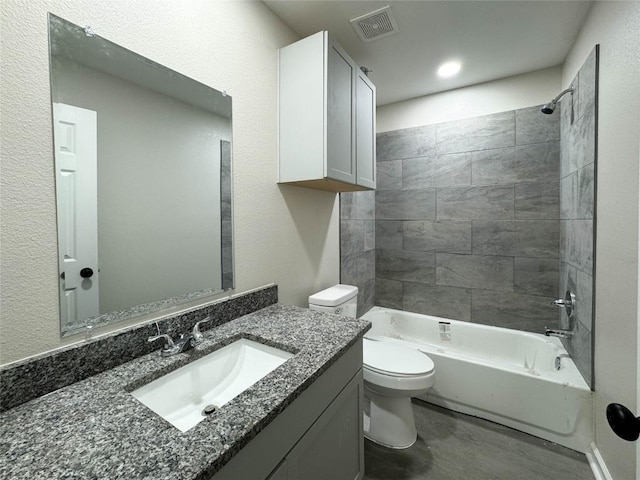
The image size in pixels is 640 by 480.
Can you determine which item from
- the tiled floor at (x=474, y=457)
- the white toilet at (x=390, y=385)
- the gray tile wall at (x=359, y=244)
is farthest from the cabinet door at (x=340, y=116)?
the tiled floor at (x=474, y=457)

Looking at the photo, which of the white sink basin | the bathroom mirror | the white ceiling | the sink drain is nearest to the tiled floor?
the white sink basin

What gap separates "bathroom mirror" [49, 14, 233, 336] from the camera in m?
0.85

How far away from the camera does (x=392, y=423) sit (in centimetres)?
172

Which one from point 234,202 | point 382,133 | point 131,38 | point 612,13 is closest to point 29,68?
point 131,38

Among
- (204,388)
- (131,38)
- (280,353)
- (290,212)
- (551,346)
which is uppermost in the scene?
(131,38)

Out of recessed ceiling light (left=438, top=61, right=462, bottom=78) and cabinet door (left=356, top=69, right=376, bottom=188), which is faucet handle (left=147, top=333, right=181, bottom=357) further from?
recessed ceiling light (left=438, top=61, right=462, bottom=78)

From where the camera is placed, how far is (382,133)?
2893mm

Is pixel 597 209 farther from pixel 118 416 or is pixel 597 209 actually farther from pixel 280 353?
pixel 118 416

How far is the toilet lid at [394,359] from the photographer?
167 centimetres

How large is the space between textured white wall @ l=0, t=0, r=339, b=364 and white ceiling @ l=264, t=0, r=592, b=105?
0.26m

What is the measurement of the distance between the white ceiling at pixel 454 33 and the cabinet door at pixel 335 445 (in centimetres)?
195

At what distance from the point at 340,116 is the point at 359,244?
Answer: 52.8 inches

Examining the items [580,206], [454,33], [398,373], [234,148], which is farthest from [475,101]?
[398,373]

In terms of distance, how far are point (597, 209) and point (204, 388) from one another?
2147mm
